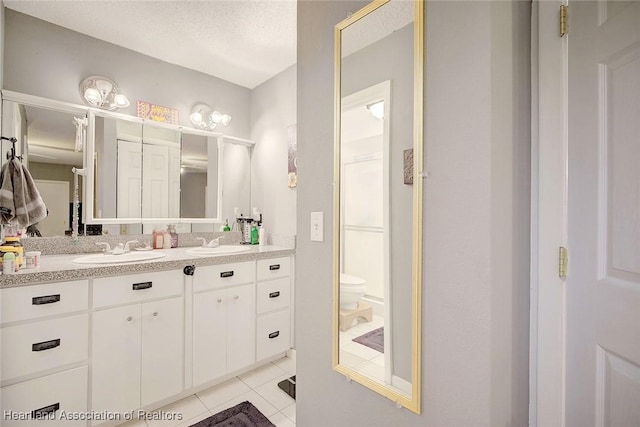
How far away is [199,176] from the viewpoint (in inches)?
107

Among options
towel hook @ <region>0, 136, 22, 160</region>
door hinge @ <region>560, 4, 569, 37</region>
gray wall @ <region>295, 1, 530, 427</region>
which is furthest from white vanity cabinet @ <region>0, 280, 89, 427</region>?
door hinge @ <region>560, 4, 569, 37</region>

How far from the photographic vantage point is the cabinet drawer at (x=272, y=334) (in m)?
2.32

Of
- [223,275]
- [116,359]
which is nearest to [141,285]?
[116,359]

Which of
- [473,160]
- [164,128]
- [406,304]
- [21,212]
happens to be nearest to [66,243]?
[21,212]

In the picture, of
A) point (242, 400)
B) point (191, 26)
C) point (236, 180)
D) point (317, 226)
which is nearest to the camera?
point (317, 226)

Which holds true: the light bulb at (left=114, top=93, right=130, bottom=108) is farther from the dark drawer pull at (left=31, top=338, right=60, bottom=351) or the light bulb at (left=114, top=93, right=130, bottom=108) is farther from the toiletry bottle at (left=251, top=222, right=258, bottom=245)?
the dark drawer pull at (left=31, top=338, right=60, bottom=351)

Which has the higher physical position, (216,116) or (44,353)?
(216,116)

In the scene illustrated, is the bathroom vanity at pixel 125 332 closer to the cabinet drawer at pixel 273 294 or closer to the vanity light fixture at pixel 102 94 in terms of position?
the cabinet drawer at pixel 273 294

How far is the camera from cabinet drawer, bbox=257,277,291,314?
232 cm

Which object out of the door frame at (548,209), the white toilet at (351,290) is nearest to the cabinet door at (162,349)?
the white toilet at (351,290)

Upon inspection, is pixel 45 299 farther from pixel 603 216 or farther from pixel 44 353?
pixel 603 216

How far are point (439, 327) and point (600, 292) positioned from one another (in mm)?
471

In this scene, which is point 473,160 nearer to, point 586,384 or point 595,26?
point 595,26

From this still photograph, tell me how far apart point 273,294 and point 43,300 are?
139 cm
